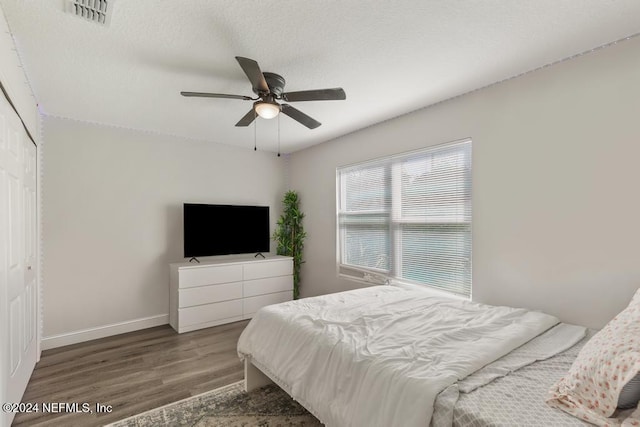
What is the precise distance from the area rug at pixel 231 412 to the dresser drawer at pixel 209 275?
1.63 meters

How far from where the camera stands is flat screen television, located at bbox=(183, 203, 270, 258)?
399 cm

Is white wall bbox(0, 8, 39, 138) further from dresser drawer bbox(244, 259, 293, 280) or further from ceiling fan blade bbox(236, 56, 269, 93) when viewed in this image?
dresser drawer bbox(244, 259, 293, 280)

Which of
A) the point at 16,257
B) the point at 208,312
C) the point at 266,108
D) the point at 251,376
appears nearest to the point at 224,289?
the point at 208,312

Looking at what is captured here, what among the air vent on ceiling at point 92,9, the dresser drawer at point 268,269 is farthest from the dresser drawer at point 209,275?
the air vent on ceiling at point 92,9

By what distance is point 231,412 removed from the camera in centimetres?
→ 216

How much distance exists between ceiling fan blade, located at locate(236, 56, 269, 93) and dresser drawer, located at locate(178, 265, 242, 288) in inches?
98.4

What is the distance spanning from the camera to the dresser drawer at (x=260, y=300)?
4.23 meters

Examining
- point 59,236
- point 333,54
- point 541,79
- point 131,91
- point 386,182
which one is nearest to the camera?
point 333,54

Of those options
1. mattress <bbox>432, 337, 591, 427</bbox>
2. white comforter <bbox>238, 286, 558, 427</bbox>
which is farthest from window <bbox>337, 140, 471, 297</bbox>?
mattress <bbox>432, 337, 591, 427</bbox>

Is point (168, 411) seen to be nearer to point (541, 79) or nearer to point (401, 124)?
point (401, 124)

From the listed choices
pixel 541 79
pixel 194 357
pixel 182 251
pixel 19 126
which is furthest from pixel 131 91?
pixel 541 79

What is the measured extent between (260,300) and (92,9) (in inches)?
140

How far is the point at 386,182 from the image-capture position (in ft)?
11.9

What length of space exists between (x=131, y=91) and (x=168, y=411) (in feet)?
8.42
